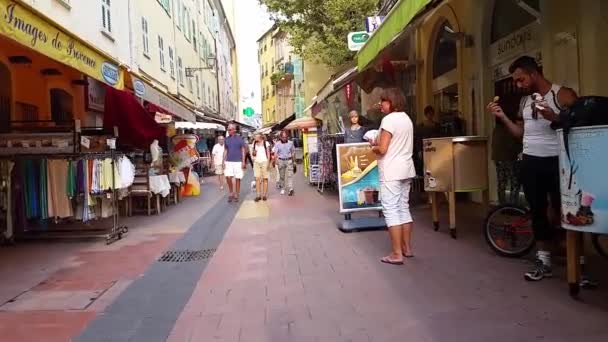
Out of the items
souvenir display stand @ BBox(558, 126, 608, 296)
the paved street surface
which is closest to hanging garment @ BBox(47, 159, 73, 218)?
the paved street surface

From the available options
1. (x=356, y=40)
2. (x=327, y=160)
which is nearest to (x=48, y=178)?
(x=327, y=160)

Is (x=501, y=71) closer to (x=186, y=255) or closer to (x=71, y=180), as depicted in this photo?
(x=186, y=255)

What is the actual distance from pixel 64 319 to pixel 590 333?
3.92 m

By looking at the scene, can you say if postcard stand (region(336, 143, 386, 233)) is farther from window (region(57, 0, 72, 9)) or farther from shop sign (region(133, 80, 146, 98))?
window (region(57, 0, 72, 9))

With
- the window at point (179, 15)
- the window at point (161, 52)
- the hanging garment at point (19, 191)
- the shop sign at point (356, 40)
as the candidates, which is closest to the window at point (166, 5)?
the window at point (161, 52)

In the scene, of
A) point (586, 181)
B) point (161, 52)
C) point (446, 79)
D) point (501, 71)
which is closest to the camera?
point (586, 181)

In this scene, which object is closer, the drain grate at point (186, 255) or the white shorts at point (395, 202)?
the white shorts at point (395, 202)

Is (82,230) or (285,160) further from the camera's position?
(285,160)

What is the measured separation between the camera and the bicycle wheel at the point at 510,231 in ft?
19.6

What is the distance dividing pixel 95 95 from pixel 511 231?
1168 centimetres

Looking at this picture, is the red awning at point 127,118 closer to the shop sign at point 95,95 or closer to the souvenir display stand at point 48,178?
the souvenir display stand at point 48,178

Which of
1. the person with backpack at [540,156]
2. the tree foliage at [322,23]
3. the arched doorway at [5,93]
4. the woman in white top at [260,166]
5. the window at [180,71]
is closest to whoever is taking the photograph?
the person with backpack at [540,156]

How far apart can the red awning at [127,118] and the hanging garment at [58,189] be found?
1693 mm

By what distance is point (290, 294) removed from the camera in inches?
208
